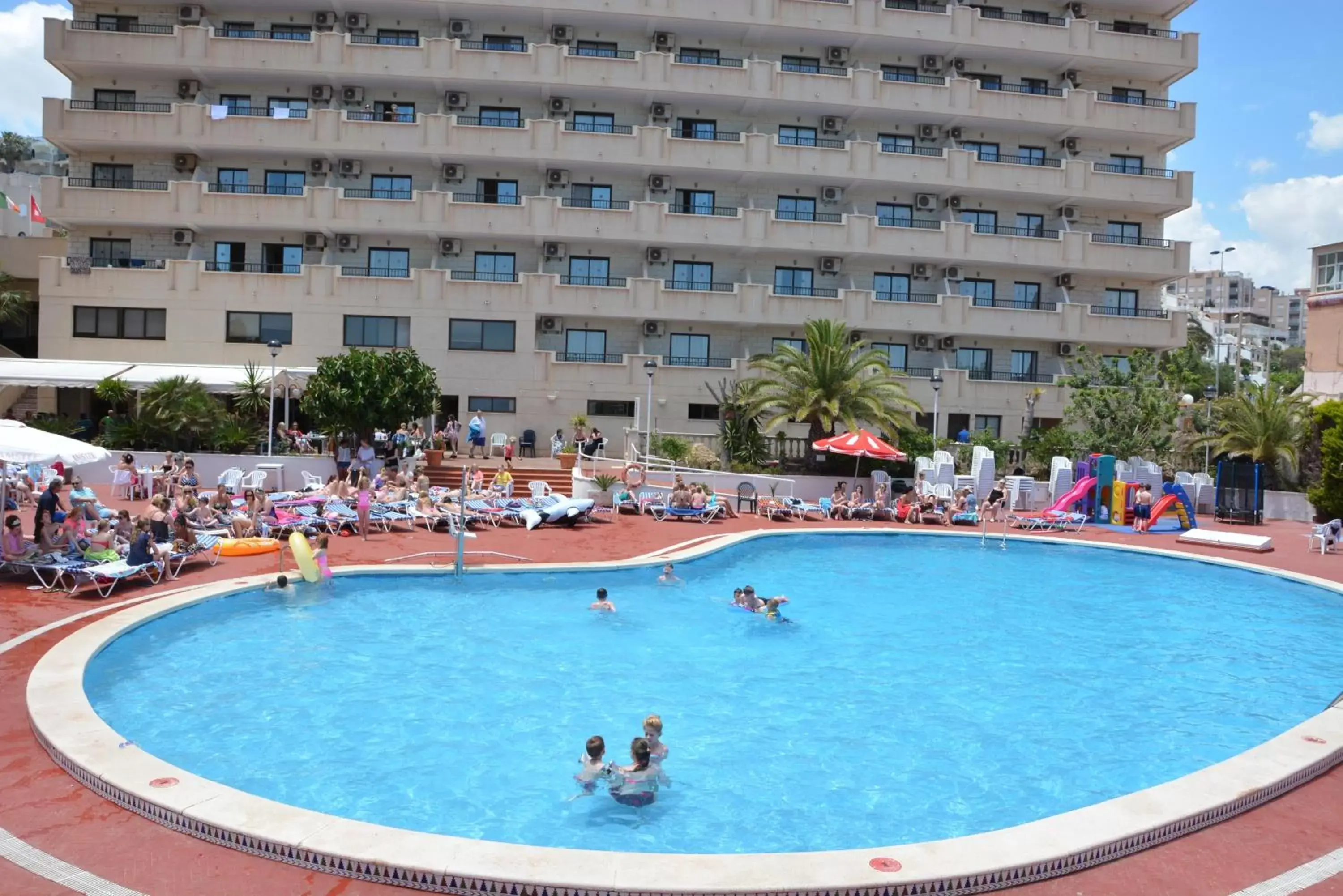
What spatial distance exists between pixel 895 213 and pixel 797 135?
5.02 metres

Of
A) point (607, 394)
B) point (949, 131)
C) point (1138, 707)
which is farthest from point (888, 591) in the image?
point (949, 131)

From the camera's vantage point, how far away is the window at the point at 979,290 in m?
38.5

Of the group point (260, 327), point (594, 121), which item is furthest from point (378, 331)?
point (594, 121)

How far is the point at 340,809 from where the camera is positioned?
857cm

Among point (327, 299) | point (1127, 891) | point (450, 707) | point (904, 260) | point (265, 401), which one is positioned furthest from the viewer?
point (904, 260)

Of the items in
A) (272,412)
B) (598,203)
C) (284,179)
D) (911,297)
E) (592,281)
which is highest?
(284,179)

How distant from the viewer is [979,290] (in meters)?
38.7

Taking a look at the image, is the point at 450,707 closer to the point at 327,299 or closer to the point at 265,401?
the point at 265,401

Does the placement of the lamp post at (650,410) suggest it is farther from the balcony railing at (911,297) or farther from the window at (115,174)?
the window at (115,174)

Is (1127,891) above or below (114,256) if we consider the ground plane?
below

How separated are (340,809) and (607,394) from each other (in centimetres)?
2726

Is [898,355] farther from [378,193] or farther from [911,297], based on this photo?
[378,193]

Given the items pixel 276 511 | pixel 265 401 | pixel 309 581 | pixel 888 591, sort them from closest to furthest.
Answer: pixel 309 581 < pixel 888 591 < pixel 276 511 < pixel 265 401

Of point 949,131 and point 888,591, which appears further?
point 949,131
